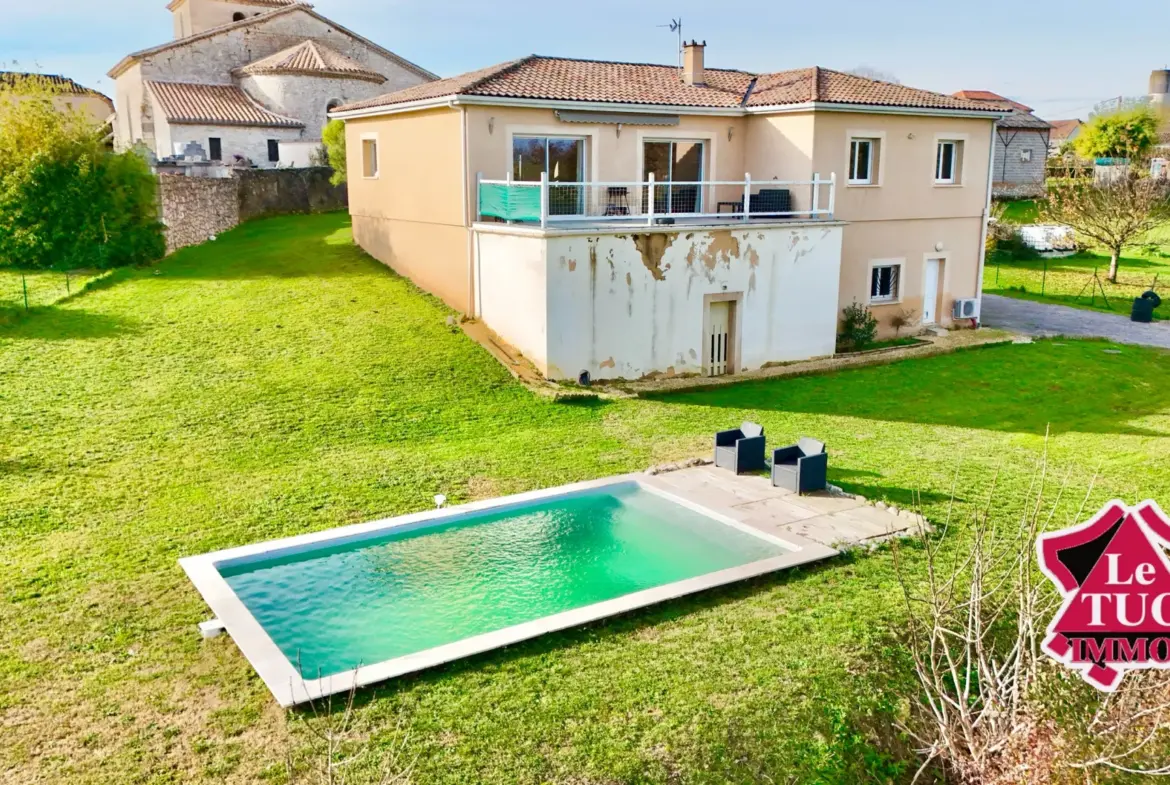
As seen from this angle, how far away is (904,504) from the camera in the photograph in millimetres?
13711

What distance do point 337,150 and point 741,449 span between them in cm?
2668

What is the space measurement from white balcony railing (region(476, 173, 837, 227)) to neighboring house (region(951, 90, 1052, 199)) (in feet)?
129

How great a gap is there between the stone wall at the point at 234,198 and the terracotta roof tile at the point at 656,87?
7.15 meters

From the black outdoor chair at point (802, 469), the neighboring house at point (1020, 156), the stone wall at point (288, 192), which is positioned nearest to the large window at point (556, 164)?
the black outdoor chair at point (802, 469)

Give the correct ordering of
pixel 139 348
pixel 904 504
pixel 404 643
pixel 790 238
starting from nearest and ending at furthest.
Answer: pixel 404 643 < pixel 904 504 < pixel 139 348 < pixel 790 238

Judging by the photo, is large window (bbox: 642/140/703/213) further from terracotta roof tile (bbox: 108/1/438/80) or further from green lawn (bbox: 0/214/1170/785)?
terracotta roof tile (bbox: 108/1/438/80)

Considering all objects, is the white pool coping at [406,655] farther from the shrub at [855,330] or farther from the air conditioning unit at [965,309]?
the air conditioning unit at [965,309]

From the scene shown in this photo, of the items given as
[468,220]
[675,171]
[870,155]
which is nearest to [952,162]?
[870,155]

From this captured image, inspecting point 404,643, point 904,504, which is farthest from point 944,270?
point 404,643

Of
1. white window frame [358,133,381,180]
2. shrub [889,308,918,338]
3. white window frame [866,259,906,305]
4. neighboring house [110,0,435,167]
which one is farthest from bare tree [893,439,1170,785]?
neighboring house [110,0,435,167]

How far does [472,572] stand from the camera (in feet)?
38.5

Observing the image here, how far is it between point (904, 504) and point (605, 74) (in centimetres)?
1644

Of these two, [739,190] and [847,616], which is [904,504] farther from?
[739,190]

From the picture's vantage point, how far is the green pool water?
1027 cm
